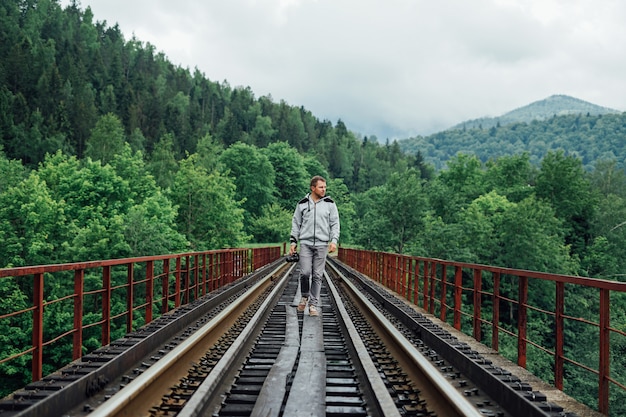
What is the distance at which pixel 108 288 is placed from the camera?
628 cm

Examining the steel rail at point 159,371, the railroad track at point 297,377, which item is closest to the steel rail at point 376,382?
the railroad track at point 297,377

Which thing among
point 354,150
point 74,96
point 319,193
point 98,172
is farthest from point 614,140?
point 319,193

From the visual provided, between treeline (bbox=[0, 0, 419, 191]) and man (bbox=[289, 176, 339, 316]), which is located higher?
treeline (bbox=[0, 0, 419, 191])

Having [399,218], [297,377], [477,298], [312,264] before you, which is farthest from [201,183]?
[297,377]

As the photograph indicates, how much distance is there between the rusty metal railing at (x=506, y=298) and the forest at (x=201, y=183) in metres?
3.16

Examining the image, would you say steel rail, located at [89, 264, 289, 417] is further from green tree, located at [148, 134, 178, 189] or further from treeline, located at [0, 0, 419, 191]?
treeline, located at [0, 0, 419, 191]

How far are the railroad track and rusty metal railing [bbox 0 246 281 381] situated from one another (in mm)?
676

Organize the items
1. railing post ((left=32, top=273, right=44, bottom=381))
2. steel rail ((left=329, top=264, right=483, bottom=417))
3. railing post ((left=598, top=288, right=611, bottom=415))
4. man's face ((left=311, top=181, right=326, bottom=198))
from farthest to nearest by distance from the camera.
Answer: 1. man's face ((left=311, top=181, right=326, bottom=198))
2. railing post ((left=32, top=273, right=44, bottom=381))
3. railing post ((left=598, top=288, right=611, bottom=415))
4. steel rail ((left=329, top=264, right=483, bottom=417))

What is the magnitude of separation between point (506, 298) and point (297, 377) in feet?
11.2

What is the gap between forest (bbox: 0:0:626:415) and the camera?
37469mm

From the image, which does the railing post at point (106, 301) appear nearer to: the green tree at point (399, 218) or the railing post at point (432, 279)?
the railing post at point (432, 279)

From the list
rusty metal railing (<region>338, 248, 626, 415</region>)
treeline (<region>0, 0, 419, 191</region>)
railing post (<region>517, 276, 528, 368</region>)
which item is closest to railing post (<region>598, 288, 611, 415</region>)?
rusty metal railing (<region>338, 248, 626, 415</region>)

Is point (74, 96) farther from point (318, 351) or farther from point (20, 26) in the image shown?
point (318, 351)

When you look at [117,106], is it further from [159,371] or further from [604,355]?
[604,355]
